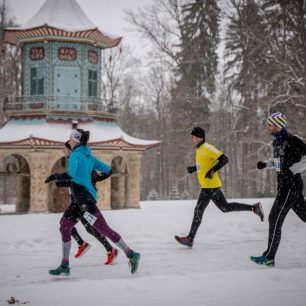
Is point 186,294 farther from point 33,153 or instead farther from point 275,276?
point 33,153

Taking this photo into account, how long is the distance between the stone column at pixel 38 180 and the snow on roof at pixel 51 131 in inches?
31.9

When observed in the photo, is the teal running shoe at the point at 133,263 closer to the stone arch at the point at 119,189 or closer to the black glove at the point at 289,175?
the black glove at the point at 289,175

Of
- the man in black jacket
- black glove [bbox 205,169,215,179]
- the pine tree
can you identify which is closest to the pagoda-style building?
black glove [bbox 205,169,215,179]

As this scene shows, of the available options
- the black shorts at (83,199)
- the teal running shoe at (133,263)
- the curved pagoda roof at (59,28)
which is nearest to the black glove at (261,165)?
the teal running shoe at (133,263)

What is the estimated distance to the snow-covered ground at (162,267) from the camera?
461cm

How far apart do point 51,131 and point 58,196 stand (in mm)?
3337

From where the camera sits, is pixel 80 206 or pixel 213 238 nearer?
pixel 80 206

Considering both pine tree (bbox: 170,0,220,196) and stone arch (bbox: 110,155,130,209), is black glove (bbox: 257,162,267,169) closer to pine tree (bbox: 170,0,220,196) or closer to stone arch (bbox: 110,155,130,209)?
stone arch (bbox: 110,155,130,209)

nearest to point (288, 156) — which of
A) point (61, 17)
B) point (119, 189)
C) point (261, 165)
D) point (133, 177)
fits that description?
point (261, 165)

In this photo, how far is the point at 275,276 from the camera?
5.41 metres

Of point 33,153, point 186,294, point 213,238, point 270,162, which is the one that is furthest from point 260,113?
point 186,294

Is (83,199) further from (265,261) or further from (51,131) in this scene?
(51,131)

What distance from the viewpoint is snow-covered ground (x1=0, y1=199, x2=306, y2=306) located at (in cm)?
461

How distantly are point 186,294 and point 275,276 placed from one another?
123cm
